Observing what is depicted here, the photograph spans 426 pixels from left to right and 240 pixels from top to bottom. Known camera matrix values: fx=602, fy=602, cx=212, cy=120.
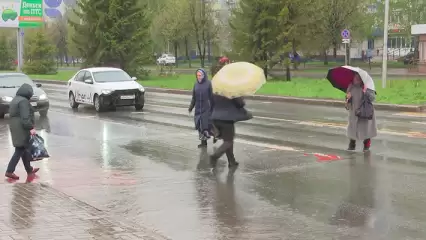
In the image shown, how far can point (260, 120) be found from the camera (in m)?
17.8

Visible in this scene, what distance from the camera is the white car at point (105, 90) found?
21234 mm

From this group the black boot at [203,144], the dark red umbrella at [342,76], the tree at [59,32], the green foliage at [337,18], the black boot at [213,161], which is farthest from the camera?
the tree at [59,32]

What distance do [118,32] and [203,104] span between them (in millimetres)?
32401


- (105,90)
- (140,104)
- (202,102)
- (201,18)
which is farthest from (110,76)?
(201,18)

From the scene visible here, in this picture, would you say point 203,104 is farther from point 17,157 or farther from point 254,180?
→ point 17,157

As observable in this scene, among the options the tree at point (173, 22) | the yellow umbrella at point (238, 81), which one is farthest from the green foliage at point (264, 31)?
the yellow umbrella at point (238, 81)

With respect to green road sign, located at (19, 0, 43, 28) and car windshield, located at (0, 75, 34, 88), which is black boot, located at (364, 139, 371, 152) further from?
green road sign, located at (19, 0, 43, 28)

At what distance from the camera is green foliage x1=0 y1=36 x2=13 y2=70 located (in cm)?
6488

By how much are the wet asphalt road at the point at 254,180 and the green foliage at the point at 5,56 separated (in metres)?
52.3

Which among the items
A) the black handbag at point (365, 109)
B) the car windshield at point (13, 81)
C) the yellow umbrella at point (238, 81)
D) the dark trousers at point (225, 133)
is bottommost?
the dark trousers at point (225, 133)

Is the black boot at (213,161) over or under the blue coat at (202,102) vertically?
under

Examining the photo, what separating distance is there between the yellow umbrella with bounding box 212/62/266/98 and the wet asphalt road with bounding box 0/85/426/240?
1.31 meters

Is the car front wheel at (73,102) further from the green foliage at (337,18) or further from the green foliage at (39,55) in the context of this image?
the green foliage at (39,55)

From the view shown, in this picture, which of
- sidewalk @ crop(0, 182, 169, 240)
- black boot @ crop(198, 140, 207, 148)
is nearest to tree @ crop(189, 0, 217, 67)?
black boot @ crop(198, 140, 207, 148)
